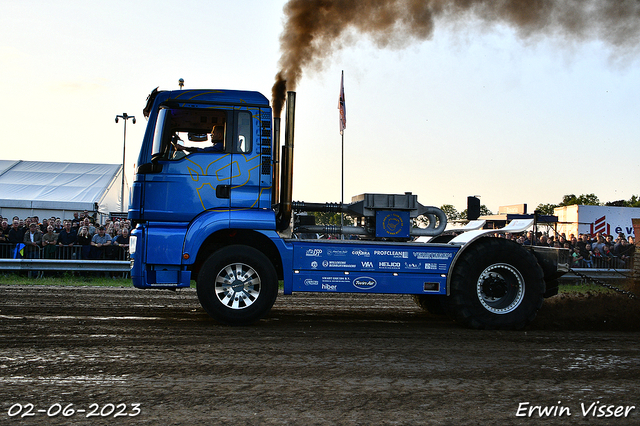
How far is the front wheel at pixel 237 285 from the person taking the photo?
739 centimetres

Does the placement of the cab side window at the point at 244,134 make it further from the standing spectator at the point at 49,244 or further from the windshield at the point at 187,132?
the standing spectator at the point at 49,244

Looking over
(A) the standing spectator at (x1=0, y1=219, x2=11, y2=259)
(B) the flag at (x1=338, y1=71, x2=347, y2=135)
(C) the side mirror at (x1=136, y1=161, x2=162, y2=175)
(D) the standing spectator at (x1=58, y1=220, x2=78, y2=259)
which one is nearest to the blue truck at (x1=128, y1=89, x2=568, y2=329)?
(C) the side mirror at (x1=136, y1=161, x2=162, y2=175)

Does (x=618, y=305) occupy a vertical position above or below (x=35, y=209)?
below

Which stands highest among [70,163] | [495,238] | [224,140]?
[70,163]

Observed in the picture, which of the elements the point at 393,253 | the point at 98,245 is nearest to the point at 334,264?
the point at 393,253

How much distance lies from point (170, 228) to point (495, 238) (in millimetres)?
4512

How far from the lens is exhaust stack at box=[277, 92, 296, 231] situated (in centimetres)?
812

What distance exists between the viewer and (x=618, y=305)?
906 centimetres

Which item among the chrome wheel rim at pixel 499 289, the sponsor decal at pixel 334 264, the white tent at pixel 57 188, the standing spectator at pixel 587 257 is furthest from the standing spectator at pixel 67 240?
the standing spectator at pixel 587 257

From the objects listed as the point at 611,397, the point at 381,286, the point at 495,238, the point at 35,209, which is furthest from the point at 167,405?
the point at 35,209

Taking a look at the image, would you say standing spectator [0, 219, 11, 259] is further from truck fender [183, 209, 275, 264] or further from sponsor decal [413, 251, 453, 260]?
sponsor decal [413, 251, 453, 260]

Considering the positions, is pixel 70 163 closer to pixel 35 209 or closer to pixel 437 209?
pixel 35 209

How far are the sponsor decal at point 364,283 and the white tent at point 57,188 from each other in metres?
20.4

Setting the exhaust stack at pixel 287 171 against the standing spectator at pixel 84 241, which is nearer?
the exhaust stack at pixel 287 171
